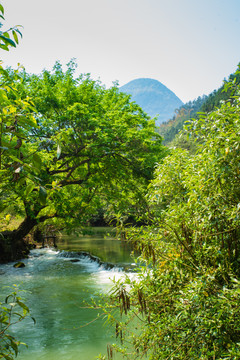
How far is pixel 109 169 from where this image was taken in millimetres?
12516

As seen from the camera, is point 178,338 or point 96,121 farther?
point 96,121

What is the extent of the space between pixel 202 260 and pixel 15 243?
Answer: 50.2 feet

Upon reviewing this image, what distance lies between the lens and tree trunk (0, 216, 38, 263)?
14.0 metres

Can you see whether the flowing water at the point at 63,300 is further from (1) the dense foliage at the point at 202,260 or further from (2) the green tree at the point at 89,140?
(2) the green tree at the point at 89,140

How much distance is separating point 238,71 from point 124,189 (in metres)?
9.81

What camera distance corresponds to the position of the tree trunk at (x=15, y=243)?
1400 centimetres

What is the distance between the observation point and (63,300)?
9.78 meters

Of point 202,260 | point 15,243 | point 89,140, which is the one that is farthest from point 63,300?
point 202,260

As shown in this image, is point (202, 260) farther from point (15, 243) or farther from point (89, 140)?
point (15, 243)

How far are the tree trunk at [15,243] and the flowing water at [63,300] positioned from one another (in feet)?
2.47

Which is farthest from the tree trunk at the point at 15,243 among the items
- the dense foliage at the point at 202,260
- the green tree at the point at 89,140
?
the dense foliage at the point at 202,260

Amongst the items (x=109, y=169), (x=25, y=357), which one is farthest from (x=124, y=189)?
(x=25, y=357)

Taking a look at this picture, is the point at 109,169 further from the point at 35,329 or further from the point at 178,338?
the point at 178,338

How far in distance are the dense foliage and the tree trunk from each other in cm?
1134
